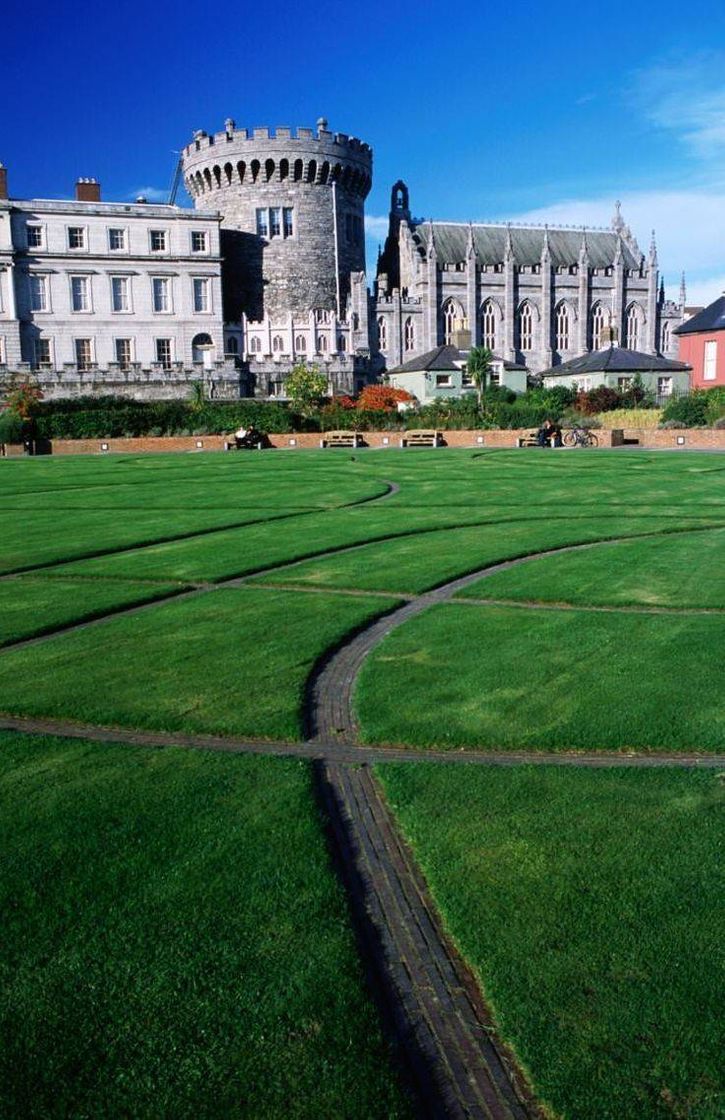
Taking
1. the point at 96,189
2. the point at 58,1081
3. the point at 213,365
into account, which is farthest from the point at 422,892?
the point at 96,189

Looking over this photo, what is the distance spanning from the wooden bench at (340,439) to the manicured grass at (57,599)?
1385 inches

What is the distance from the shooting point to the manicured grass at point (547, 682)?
268 inches

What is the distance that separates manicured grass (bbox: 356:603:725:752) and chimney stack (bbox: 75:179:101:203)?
246ft

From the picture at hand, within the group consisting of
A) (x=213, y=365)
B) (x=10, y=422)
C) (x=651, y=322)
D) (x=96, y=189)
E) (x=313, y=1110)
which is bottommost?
(x=313, y=1110)

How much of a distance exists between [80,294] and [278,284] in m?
18.1

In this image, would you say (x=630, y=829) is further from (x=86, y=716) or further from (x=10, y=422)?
(x=10, y=422)

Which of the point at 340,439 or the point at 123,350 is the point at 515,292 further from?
the point at 340,439

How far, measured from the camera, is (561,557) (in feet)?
44.5

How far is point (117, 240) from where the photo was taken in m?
72.6

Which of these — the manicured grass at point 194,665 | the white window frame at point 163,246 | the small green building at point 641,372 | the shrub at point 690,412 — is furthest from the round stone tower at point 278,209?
the manicured grass at point 194,665

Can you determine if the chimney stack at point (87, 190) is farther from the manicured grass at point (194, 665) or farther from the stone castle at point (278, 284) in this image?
the manicured grass at point (194, 665)

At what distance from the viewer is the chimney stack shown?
245 feet

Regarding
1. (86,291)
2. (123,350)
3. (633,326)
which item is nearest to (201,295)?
(123,350)

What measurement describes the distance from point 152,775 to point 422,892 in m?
2.27
